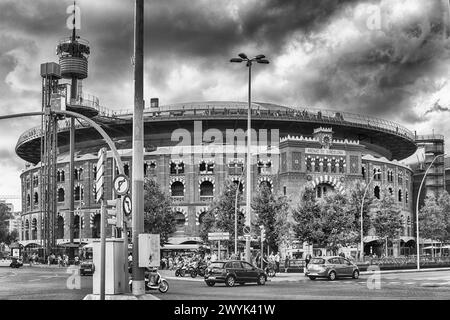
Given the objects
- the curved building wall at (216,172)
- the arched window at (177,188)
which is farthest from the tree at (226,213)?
the arched window at (177,188)

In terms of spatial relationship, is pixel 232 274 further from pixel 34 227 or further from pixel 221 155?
pixel 34 227

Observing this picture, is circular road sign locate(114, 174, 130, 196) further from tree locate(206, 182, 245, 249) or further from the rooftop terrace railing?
the rooftop terrace railing

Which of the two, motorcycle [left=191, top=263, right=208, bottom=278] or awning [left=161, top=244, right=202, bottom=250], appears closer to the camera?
motorcycle [left=191, top=263, right=208, bottom=278]

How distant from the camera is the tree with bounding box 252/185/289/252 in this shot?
67.1m

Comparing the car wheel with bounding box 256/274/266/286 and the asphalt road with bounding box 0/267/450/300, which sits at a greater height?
the asphalt road with bounding box 0/267/450/300

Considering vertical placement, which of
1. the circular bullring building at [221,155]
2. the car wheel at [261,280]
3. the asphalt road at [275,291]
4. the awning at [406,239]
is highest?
the circular bullring building at [221,155]

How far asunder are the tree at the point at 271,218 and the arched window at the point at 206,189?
87.6 ft

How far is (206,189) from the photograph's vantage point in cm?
9581

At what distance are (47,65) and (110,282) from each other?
74476mm

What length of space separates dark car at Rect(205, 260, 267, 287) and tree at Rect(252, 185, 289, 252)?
1269 inches

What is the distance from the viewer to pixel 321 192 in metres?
91.8

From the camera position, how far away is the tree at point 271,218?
6712cm

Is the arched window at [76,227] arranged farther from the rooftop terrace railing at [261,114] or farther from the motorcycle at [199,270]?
the motorcycle at [199,270]

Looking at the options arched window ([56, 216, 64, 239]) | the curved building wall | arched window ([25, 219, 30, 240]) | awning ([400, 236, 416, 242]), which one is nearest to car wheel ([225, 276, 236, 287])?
the curved building wall
